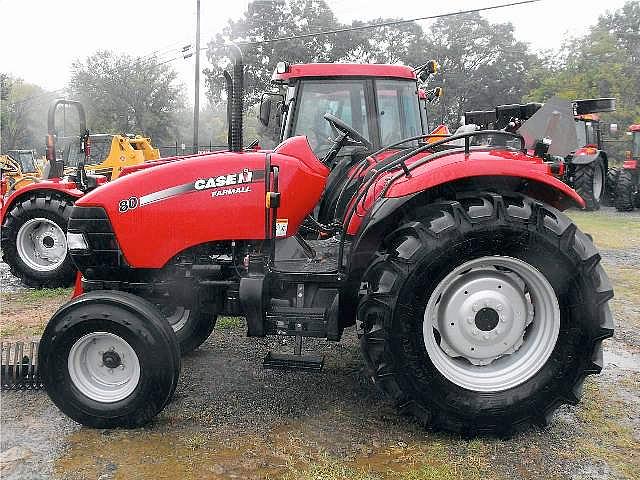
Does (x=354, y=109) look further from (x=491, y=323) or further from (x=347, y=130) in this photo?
(x=491, y=323)

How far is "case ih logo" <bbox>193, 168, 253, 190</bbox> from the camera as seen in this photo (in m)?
3.20

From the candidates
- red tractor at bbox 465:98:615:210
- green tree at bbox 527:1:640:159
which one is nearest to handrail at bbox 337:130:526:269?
red tractor at bbox 465:98:615:210

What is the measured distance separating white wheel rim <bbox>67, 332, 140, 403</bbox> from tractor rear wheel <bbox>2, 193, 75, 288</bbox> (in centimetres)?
366

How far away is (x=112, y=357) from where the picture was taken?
10.1ft

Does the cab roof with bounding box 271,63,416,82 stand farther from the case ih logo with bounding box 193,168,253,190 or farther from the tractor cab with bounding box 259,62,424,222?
the case ih logo with bounding box 193,168,253,190

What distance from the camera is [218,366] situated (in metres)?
4.00

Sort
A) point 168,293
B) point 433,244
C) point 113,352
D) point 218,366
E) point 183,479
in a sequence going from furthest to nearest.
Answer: point 218,366 → point 168,293 → point 113,352 → point 433,244 → point 183,479

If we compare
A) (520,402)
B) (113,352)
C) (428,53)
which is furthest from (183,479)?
(428,53)

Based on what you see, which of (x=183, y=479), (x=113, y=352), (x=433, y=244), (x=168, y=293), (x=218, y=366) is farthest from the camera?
(x=218, y=366)

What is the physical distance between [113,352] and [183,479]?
83cm

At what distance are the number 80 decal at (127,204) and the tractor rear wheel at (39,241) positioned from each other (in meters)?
3.64

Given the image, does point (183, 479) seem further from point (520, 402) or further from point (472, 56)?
point (472, 56)

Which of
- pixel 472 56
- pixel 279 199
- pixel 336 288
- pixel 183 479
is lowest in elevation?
pixel 183 479

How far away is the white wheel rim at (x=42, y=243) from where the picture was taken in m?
6.61
